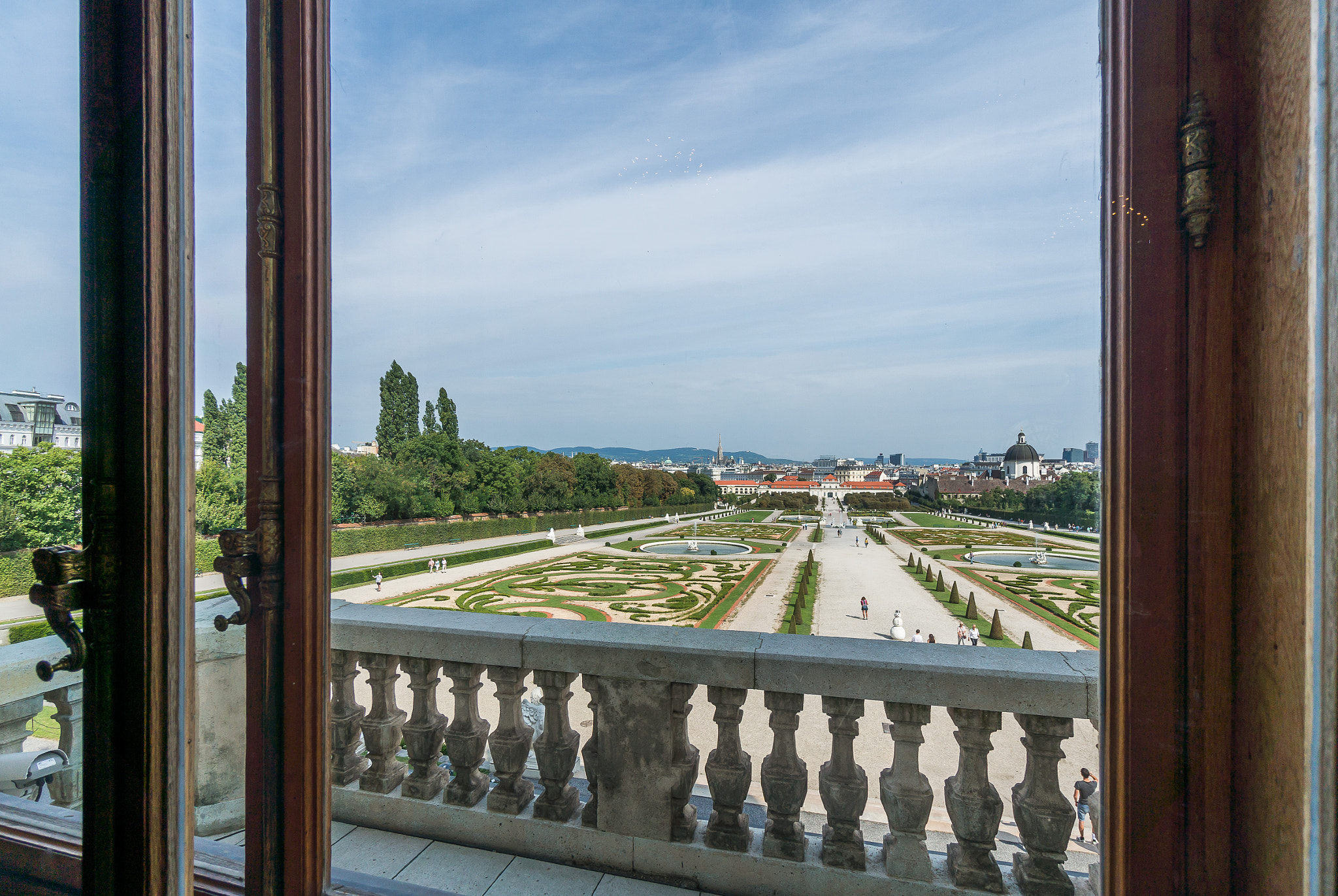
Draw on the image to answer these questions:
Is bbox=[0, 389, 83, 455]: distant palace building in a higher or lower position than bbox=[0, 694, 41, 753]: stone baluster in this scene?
higher

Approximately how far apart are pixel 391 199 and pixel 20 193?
82cm

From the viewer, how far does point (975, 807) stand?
5.05ft

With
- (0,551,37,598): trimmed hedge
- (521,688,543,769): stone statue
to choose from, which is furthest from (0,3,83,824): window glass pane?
(521,688,543,769): stone statue

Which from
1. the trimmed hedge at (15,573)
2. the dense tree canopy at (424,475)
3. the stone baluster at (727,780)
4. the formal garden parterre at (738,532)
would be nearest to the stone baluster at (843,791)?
the stone baluster at (727,780)

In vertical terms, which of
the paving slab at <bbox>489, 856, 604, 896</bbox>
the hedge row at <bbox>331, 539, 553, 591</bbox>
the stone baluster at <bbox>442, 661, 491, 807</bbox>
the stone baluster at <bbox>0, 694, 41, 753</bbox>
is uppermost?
the hedge row at <bbox>331, 539, 553, 591</bbox>

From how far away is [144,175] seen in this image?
117 centimetres

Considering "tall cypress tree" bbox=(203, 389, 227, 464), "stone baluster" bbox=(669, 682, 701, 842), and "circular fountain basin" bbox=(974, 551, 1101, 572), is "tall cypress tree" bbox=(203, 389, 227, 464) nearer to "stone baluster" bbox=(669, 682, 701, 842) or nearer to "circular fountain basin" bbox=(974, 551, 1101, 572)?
"stone baluster" bbox=(669, 682, 701, 842)

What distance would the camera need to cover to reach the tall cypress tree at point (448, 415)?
1.75m

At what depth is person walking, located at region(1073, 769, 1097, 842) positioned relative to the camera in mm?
1543

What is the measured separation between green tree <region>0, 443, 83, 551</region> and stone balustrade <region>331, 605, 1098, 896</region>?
0.82 metres

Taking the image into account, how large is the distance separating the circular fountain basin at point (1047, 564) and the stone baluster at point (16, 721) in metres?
2.74

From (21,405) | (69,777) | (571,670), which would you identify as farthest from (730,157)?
(69,777)

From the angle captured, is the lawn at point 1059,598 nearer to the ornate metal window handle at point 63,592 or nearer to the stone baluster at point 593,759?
the stone baluster at point 593,759

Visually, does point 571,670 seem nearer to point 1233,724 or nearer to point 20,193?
point 1233,724
